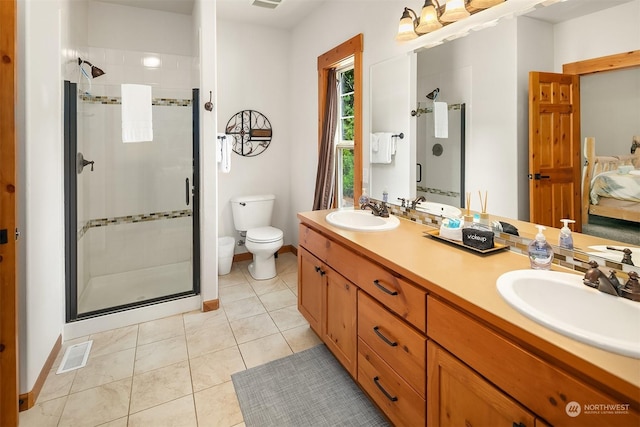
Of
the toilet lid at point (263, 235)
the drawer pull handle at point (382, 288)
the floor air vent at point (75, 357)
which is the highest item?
the toilet lid at point (263, 235)

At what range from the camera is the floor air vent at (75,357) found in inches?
76.8

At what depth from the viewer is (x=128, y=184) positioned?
9.66 feet

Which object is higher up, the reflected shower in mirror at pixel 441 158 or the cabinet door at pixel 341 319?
the reflected shower in mirror at pixel 441 158

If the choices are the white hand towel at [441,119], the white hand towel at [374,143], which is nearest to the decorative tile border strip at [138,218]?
the white hand towel at [374,143]

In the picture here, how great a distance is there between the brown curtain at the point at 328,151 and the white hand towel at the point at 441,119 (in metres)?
1.37

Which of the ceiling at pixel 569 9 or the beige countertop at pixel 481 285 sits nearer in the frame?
the beige countertop at pixel 481 285

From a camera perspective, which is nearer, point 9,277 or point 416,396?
point 416,396

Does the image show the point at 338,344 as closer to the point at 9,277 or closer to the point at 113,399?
the point at 113,399

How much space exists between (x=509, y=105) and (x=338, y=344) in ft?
4.91

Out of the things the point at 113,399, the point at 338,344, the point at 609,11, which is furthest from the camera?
the point at 338,344

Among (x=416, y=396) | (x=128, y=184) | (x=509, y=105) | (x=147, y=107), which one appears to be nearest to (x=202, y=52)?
(x=147, y=107)

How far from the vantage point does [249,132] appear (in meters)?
3.72

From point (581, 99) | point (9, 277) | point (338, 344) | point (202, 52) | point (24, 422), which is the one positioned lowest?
point (24, 422)

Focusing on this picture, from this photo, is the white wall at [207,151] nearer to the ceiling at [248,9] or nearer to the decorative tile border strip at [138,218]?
the decorative tile border strip at [138,218]
